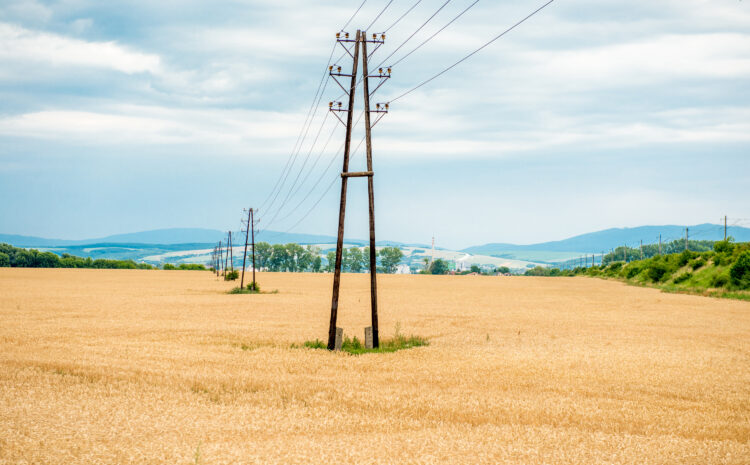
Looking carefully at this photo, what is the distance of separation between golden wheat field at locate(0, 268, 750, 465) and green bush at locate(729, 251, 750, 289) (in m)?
33.6

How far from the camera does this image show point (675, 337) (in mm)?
26828

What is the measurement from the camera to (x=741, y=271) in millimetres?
57688

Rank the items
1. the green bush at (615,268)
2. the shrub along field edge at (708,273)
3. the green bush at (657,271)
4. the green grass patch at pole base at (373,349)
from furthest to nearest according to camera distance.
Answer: the green bush at (615,268)
the green bush at (657,271)
the shrub along field edge at (708,273)
the green grass patch at pole base at (373,349)

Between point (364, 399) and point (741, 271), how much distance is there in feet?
183

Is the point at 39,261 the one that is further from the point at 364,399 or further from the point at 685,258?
the point at 364,399

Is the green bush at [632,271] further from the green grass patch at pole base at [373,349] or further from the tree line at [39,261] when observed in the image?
the tree line at [39,261]

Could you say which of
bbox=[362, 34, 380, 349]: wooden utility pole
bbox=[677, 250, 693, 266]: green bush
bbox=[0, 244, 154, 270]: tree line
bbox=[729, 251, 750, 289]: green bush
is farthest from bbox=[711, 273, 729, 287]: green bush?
bbox=[0, 244, 154, 270]: tree line

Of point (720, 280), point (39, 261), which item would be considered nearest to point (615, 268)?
point (720, 280)

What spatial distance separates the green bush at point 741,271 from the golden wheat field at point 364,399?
33.6 meters

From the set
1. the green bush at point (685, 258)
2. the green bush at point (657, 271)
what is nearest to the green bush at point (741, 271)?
the green bush at point (685, 258)

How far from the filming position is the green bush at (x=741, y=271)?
55984mm

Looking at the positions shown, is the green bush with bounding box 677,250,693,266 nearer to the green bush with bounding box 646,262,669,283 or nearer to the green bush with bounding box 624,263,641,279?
the green bush with bounding box 646,262,669,283

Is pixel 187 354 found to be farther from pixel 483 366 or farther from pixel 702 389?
pixel 702 389

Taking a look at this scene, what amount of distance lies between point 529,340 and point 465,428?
14.8m
